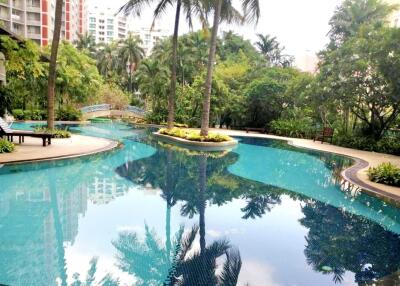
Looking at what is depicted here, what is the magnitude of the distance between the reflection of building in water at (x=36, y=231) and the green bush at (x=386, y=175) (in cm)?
858

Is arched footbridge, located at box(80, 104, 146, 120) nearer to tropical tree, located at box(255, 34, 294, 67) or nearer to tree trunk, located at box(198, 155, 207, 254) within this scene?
tropical tree, located at box(255, 34, 294, 67)

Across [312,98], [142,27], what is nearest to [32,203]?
[312,98]

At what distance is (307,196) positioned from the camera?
383 inches

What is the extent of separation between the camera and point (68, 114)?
33969mm

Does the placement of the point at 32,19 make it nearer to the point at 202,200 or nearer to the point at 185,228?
the point at 202,200

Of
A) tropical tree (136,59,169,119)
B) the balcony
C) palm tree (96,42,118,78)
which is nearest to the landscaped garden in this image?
tropical tree (136,59,169,119)

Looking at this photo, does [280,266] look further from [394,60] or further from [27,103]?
[27,103]

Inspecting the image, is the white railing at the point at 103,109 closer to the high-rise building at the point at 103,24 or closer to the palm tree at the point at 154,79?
the palm tree at the point at 154,79

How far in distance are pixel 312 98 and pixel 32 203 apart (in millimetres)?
16931

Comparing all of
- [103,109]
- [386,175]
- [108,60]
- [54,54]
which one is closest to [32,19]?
[108,60]

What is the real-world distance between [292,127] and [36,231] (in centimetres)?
2276

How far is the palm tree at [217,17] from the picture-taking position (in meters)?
17.8

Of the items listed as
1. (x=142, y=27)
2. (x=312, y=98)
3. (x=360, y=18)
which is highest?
(x=142, y=27)

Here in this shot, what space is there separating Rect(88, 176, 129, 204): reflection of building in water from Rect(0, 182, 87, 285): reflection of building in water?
11.4 inches
